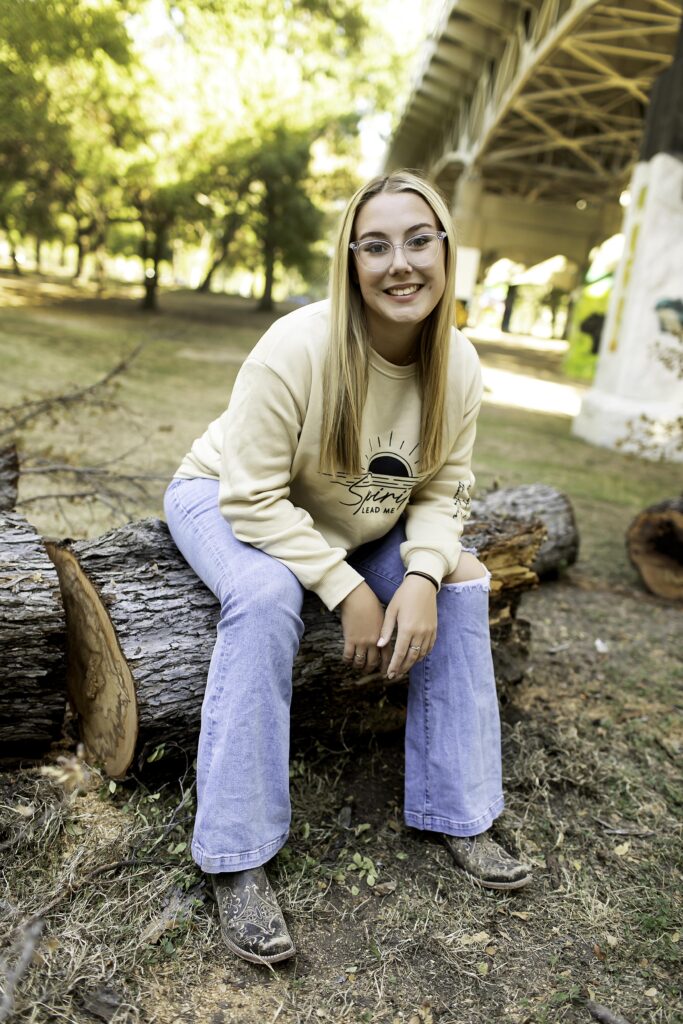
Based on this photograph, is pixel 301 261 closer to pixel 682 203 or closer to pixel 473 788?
pixel 682 203

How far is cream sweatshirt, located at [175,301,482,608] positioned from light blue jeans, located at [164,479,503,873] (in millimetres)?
89

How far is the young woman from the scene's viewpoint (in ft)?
6.72

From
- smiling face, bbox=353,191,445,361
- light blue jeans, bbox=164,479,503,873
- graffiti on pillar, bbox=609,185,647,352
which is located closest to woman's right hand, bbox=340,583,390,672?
light blue jeans, bbox=164,479,503,873

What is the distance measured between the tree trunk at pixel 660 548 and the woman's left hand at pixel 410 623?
3.21m

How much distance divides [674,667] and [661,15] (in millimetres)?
10039

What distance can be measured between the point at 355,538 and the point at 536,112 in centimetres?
1779

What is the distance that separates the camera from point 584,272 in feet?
74.9

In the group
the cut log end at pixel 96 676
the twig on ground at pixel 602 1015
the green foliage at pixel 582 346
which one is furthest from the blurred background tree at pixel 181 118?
the green foliage at pixel 582 346

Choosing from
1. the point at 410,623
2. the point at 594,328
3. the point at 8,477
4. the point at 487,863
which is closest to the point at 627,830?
the point at 487,863

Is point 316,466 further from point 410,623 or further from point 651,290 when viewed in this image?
point 651,290

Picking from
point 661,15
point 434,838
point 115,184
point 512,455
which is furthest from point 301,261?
point 434,838

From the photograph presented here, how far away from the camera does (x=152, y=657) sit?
2311 millimetres

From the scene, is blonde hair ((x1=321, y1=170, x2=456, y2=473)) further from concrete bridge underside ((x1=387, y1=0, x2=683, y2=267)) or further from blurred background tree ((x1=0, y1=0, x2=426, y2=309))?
blurred background tree ((x1=0, y1=0, x2=426, y2=309))

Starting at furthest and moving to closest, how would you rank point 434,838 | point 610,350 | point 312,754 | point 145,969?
point 610,350 → point 312,754 → point 434,838 → point 145,969
